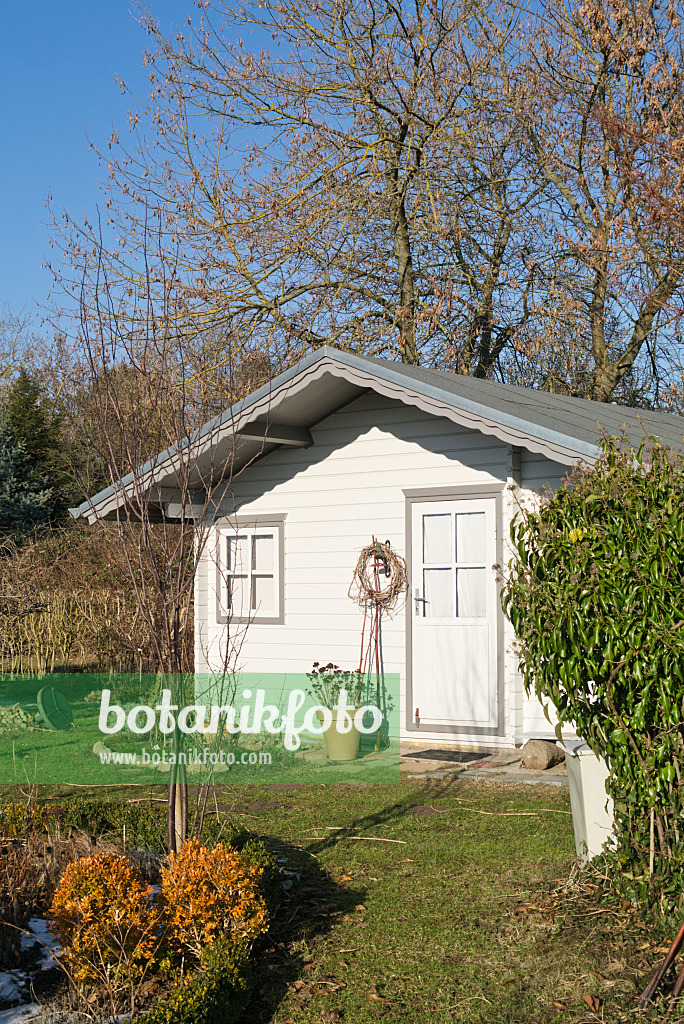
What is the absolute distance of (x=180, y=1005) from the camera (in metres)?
3.56

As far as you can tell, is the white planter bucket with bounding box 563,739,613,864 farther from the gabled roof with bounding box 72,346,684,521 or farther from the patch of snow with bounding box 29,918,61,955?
the gabled roof with bounding box 72,346,684,521

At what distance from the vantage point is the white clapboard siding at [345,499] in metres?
9.91

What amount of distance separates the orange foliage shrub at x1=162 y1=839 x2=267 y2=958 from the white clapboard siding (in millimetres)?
5433

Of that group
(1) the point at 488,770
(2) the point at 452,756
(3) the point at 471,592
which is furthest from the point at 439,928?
(3) the point at 471,592

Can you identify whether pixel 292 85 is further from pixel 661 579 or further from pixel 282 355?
pixel 661 579

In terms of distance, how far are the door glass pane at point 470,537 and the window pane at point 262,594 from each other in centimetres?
266

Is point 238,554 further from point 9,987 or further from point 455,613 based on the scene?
point 9,987

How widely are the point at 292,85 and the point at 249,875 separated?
14.5 m

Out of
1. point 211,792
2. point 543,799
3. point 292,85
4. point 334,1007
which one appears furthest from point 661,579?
point 292,85

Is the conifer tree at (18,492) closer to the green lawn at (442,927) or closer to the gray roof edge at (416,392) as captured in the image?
the gray roof edge at (416,392)

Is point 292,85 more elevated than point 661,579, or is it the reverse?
point 292,85

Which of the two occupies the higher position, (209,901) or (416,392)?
(416,392)

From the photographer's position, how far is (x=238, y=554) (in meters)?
12.0

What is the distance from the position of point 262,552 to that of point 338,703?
253cm
